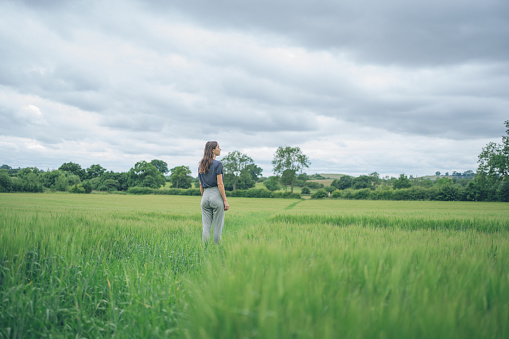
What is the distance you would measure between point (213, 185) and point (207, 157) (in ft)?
2.79

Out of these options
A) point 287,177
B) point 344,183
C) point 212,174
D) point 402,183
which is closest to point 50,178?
point 287,177

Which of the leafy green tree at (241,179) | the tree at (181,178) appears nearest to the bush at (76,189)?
the tree at (181,178)

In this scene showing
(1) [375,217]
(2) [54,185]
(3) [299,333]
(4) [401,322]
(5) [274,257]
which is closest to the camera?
(3) [299,333]

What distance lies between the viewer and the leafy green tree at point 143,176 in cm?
10031

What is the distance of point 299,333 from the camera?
1.21m

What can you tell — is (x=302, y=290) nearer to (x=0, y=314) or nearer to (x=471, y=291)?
(x=471, y=291)

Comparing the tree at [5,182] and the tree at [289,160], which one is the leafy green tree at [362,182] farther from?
the tree at [5,182]

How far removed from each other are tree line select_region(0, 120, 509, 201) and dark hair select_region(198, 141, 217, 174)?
6698 cm

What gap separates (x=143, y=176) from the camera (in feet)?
339

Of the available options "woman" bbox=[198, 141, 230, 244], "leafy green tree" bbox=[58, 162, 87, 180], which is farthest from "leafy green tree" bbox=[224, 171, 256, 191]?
"woman" bbox=[198, 141, 230, 244]

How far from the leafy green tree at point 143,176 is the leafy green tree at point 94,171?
58.3 feet

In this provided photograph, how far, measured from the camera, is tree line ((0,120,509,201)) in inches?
2156

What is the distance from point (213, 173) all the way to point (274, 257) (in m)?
5.03

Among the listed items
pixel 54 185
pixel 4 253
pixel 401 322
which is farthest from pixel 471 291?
pixel 54 185
